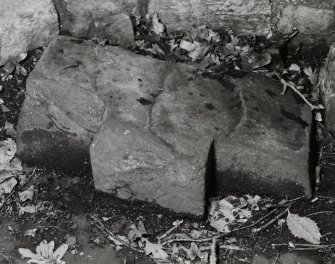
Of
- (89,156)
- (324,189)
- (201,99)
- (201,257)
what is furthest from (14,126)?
(324,189)

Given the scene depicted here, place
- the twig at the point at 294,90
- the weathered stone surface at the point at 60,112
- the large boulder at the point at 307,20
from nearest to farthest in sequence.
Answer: the weathered stone surface at the point at 60,112 < the twig at the point at 294,90 < the large boulder at the point at 307,20

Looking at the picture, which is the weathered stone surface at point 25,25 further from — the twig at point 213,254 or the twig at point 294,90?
the twig at point 213,254

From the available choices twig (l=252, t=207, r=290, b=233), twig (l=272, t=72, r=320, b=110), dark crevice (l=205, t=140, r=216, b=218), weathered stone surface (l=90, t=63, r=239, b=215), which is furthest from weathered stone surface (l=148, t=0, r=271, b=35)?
twig (l=252, t=207, r=290, b=233)

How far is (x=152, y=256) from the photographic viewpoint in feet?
9.14

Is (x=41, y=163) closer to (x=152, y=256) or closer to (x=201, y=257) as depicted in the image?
(x=152, y=256)

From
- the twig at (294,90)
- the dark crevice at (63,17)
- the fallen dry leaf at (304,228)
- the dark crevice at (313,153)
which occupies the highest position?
the dark crevice at (63,17)

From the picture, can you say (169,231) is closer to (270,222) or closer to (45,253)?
(270,222)

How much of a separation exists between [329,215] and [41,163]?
1647 mm

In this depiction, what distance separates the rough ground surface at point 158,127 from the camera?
2.81 meters

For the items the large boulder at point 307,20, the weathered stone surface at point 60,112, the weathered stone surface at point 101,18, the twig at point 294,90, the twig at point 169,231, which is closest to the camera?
the twig at point 169,231

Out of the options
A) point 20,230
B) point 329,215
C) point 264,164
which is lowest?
point 20,230

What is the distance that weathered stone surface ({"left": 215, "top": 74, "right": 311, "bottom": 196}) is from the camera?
286 cm

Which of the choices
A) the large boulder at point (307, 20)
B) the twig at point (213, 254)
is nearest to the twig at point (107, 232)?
the twig at point (213, 254)

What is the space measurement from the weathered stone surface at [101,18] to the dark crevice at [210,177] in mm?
1099
